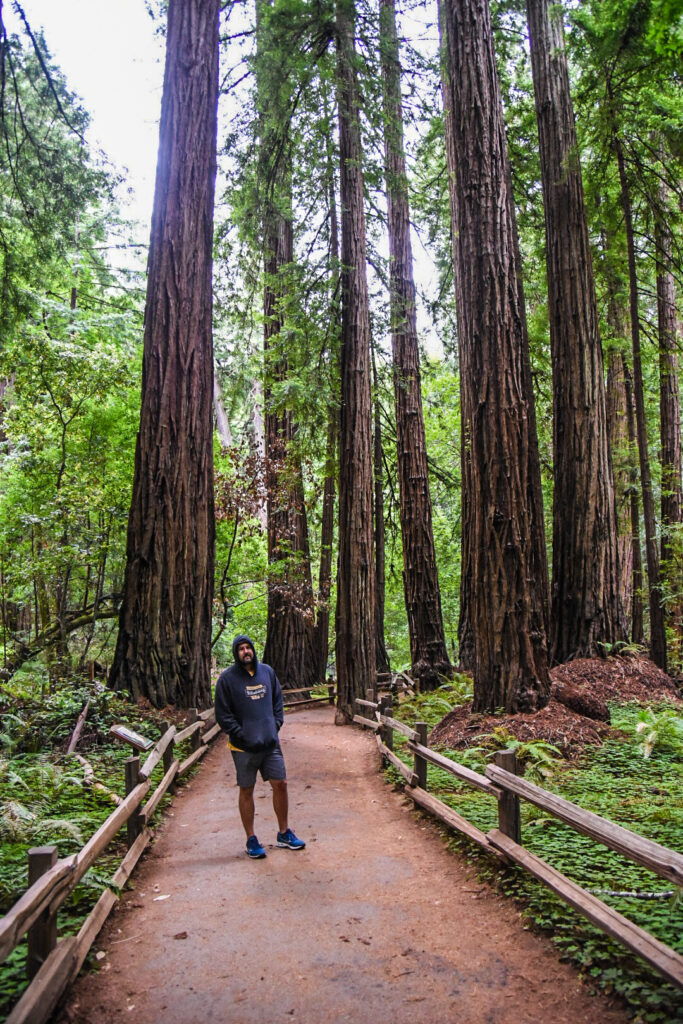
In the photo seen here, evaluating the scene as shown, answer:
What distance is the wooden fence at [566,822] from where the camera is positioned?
335 centimetres

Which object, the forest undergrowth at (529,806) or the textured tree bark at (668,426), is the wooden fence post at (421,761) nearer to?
the forest undergrowth at (529,806)

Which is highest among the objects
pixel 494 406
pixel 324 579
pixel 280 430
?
pixel 280 430

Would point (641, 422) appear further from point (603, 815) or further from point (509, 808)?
point (509, 808)

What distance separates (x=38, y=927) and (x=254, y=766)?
9.24 ft

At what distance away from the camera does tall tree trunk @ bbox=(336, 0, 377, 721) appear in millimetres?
13195

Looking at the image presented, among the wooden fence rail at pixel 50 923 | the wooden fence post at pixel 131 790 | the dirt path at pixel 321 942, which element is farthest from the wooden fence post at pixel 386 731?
the wooden fence rail at pixel 50 923

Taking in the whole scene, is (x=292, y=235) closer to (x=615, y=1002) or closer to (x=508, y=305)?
(x=508, y=305)

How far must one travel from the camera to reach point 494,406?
26.7ft

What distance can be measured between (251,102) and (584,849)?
13.2 metres

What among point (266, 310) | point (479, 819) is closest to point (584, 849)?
point (479, 819)

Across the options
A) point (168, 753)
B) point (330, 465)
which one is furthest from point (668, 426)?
point (168, 753)

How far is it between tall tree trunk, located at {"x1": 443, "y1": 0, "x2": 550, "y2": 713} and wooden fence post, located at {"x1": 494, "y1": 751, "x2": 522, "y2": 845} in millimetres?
2738

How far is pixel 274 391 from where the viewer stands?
1445 cm

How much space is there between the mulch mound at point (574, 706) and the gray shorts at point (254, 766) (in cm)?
240
